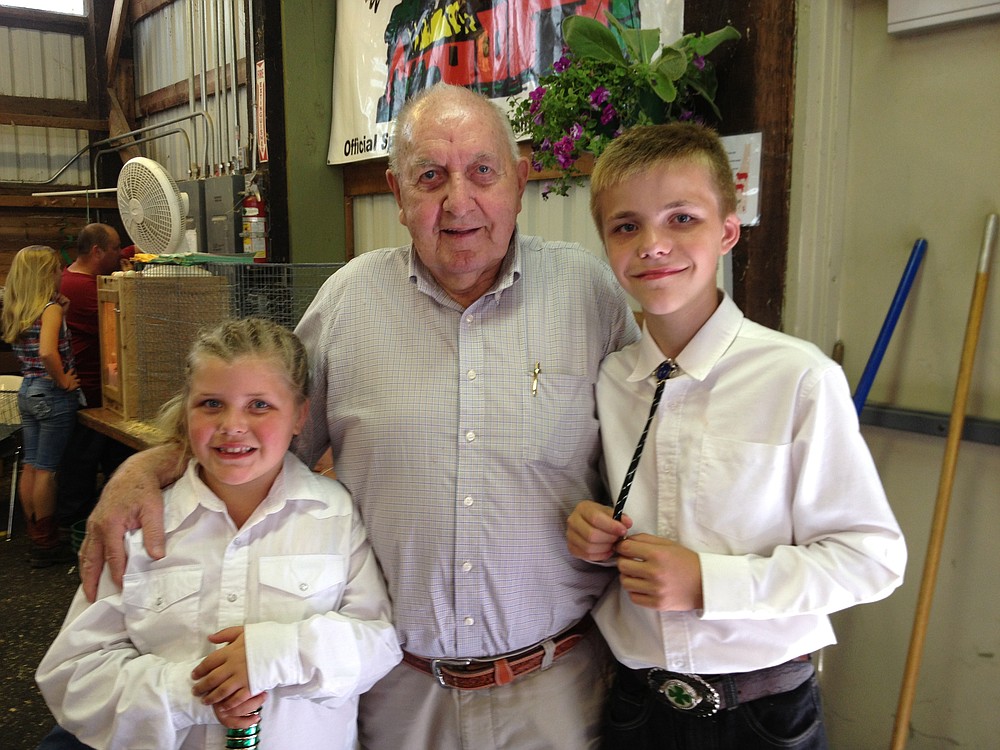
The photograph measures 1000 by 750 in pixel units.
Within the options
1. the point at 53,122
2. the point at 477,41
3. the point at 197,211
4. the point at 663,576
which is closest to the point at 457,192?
the point at 663,576

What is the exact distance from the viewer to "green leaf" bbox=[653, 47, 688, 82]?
188 cm

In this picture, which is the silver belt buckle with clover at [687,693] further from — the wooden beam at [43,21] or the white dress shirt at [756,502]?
the wooden beam at [43,21]

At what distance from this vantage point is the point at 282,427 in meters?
1.38

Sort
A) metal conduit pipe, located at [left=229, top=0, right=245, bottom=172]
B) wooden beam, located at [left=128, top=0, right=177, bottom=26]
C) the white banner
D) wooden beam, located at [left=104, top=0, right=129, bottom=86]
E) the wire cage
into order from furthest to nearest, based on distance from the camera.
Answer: wooden beam, located at [left=104, top=0, right=129, bottom=86]
wooden beam, located at [left=128, top=0, right=177, bottom=26]
metal conduit pipe, located at [left=229, top=0, right=245, bottom=172]
the wire cage
the white banner

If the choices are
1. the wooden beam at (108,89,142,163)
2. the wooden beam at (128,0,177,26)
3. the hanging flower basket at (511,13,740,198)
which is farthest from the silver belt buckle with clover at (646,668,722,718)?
the wooden beam at (108,89,142,163)

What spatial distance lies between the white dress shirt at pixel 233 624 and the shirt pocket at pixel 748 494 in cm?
58

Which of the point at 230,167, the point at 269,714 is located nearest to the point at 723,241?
the point at 269,714

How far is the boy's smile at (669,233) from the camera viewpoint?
1.22 m

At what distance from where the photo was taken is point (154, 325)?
3.31m

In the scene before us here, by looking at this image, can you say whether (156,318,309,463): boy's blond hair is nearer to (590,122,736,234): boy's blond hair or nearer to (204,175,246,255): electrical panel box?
(590,122,736,234): boy's blond hair

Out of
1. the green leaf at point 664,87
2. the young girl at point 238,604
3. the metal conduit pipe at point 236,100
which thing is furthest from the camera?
the metal conduit pipe at point 236,100

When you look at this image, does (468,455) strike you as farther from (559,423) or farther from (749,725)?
(749,725)

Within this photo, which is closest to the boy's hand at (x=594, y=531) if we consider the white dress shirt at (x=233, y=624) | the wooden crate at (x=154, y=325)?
the white dress shirt at (x=233, y=624)

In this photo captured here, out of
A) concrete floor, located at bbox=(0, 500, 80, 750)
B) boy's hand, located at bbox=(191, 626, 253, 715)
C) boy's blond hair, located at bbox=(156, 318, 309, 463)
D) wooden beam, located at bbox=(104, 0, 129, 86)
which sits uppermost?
wooden beam, located at bbox=(104, 0, 129, 86)
